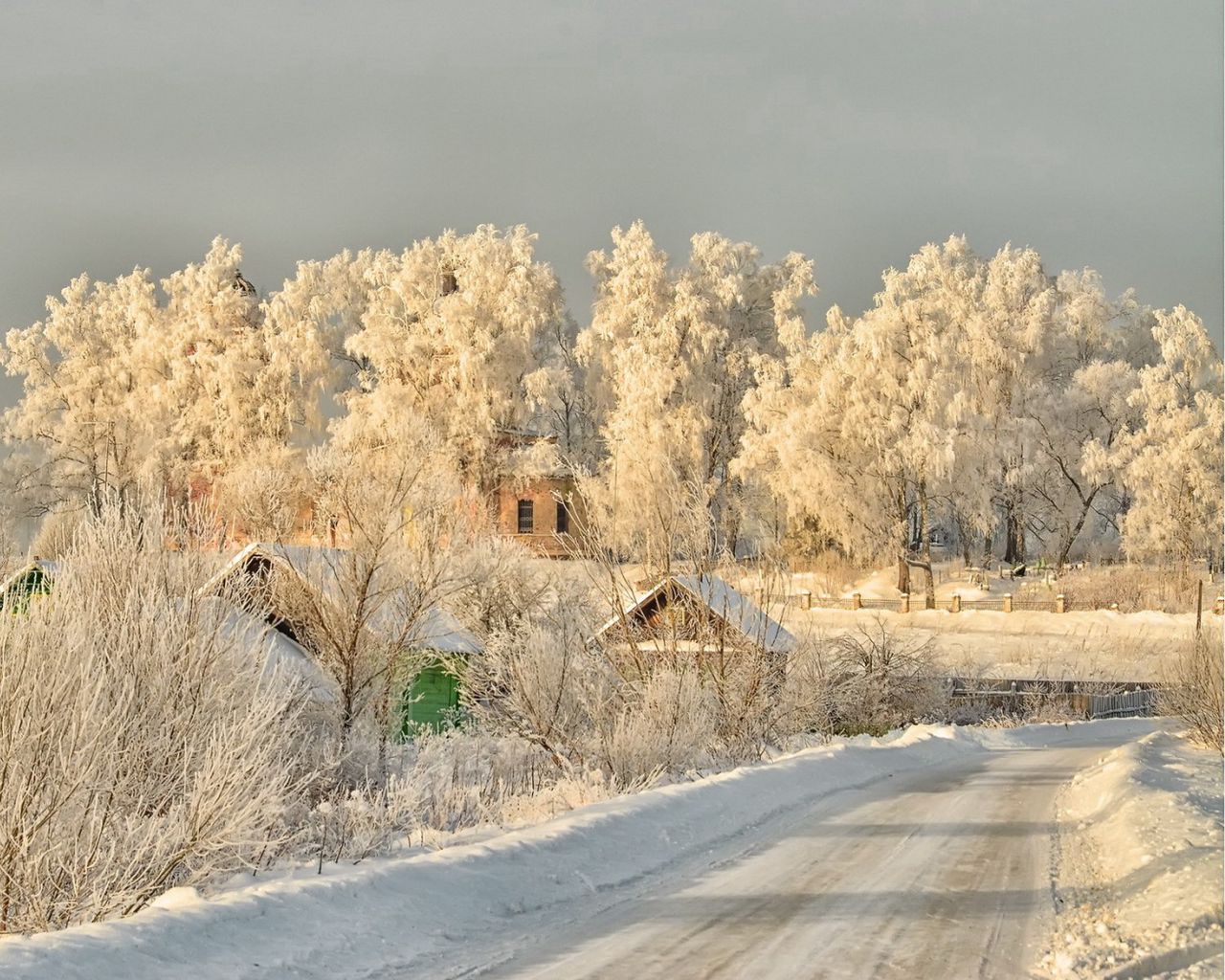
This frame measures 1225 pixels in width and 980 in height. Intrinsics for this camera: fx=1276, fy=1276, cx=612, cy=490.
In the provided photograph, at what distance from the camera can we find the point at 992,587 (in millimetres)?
55344

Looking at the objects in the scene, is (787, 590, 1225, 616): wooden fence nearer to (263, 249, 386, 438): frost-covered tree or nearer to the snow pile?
(263, 249, 386, 438): frost-covered tree

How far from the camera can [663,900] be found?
380 inches

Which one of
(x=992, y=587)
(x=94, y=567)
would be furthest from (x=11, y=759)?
(x=992, y=587)

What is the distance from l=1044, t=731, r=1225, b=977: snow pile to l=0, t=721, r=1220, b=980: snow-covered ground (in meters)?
0.08

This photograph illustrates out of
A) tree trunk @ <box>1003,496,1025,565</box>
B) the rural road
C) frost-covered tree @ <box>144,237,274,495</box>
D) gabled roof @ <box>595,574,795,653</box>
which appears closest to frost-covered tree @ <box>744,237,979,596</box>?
tree trunk @ <box>1003,496,1025,565</box>

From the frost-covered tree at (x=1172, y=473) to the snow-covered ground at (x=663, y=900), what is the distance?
4040 centimetres

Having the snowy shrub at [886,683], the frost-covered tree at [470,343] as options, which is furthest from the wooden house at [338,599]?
the frost-covered tree at [470,343]

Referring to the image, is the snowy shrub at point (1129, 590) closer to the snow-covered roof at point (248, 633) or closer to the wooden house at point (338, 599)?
the wooden house at point (338, 599)

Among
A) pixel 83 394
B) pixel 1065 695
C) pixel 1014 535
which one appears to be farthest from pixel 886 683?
pixel 83 394

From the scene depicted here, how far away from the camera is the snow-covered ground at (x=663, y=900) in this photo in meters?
7.37

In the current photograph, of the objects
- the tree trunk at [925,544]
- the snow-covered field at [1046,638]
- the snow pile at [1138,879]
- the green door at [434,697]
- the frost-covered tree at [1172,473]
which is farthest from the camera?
the frost-covered tree at [1172,473]

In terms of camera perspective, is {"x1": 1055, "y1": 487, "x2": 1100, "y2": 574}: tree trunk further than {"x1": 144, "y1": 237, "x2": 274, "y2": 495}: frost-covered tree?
No

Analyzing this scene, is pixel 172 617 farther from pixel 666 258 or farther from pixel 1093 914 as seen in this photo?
pixel 666 258

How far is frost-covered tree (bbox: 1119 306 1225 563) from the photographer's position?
5319cm
